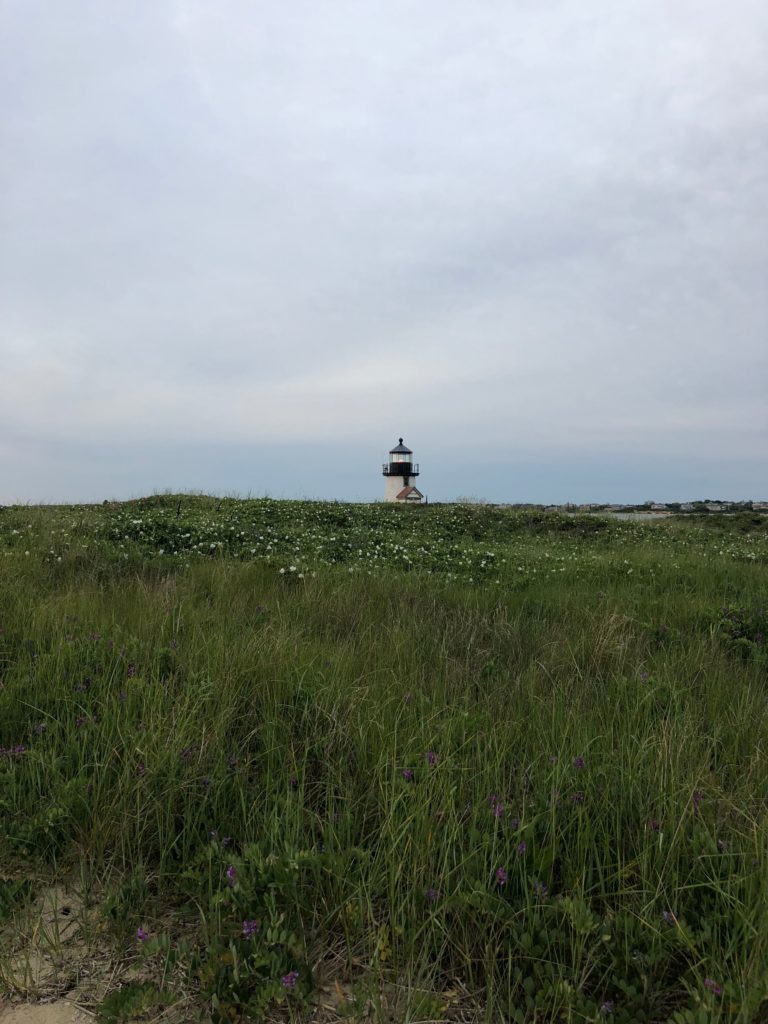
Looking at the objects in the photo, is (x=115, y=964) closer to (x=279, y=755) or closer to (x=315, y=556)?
(x=279, y=755)

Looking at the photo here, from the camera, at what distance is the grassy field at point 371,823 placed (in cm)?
206

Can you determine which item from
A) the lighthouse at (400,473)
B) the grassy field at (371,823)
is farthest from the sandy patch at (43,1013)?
the lighthouse at (400,473)

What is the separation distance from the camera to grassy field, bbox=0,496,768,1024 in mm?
2061

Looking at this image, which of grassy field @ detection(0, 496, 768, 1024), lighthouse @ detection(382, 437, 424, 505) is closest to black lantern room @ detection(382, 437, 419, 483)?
lighthouse @ detection(382, 437, 424, 505)

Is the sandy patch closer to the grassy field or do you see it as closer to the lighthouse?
the grassy field

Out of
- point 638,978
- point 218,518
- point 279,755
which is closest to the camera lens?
point 638,978

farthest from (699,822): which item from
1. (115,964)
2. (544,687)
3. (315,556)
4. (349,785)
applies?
(315,556)

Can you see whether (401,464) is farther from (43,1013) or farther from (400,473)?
(43,1013)

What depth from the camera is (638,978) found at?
80.4 inches

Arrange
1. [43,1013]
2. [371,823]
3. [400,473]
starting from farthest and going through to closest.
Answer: [400,473] < [371,823] < [43,1013]

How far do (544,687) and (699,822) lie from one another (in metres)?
1.87

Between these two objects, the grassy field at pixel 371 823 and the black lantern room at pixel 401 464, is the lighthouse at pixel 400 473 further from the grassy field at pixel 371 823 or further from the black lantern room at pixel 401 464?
the grassy field at pixel 371 823

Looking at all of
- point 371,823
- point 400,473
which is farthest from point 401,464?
point 371,823

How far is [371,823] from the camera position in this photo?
2840 mm
